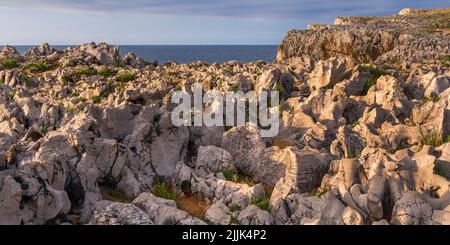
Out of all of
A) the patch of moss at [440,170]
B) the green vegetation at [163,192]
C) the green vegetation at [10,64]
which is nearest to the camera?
the patch of moss at [440,170]

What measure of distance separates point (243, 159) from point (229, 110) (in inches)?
153

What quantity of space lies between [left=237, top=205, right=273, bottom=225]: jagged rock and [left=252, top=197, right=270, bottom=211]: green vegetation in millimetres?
483

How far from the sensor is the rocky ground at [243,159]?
439 inches

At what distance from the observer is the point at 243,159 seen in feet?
53.3

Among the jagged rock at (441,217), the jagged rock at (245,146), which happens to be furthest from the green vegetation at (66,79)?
the jagged rock at (441,217)

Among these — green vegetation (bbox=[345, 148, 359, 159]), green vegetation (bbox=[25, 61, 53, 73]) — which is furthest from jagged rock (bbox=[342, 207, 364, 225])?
green vegetation (bbox=[25, 61, 53, 73])

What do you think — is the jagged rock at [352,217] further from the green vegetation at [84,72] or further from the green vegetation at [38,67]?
the green vegetation at [38,67]

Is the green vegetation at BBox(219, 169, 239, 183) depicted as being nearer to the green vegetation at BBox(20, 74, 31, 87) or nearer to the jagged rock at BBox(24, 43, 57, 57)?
the green vegetation at BBox(20, 74, 31, 87)

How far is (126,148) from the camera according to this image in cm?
1489

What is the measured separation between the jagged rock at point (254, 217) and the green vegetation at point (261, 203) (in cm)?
48

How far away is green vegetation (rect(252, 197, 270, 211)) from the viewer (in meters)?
12.3

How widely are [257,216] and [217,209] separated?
1.23m

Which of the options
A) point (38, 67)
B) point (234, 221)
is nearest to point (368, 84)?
point (234, 221)

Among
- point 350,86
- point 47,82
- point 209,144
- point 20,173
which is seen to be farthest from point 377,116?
point 47,82
